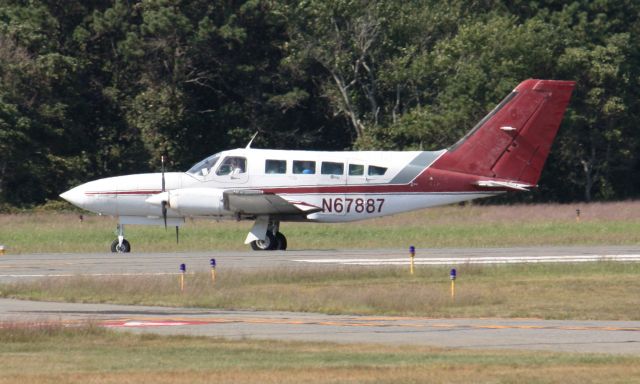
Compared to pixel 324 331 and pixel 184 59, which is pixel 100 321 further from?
pixel 184 59

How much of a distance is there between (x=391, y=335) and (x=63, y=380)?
19.3ft

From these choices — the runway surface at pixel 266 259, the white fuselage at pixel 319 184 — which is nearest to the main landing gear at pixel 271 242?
the white fuselage at pixel 319 184

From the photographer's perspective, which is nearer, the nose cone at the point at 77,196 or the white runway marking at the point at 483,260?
the white runway marking at the point at 483,260

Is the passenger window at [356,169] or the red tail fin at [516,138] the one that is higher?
the red tail fin at [516,138]

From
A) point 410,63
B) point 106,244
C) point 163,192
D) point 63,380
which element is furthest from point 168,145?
point 63,380

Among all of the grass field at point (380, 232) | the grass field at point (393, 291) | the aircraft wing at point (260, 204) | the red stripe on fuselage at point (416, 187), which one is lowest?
the grass field at point (380, 232)

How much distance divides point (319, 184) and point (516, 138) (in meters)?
5.95

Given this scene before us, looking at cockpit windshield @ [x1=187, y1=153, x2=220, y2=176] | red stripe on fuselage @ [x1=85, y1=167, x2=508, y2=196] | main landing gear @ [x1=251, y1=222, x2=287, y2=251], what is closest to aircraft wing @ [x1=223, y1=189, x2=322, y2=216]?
red stripe on fuselage @ [x1=85, y1=167, x2=508, y2=196]

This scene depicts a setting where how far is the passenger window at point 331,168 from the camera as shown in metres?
36.4

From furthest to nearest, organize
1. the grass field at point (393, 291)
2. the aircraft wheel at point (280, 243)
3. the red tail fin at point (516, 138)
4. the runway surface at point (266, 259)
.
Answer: the aircraft wheel at point (280, 243)
the red tail fin at point (516, 138)
the runway surface at point (266, 259)
the grass field at point (393, 291)

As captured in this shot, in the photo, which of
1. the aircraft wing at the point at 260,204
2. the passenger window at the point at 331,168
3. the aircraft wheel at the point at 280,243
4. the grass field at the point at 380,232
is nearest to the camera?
the aircraft wing at the point at 260,204

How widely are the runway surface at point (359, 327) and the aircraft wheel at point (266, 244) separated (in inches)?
532

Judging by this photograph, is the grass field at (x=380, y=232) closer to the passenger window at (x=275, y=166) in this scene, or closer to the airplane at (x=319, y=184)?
the airplane at (x=319, y=184)

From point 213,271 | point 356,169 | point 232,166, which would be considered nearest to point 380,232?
point 356,169
